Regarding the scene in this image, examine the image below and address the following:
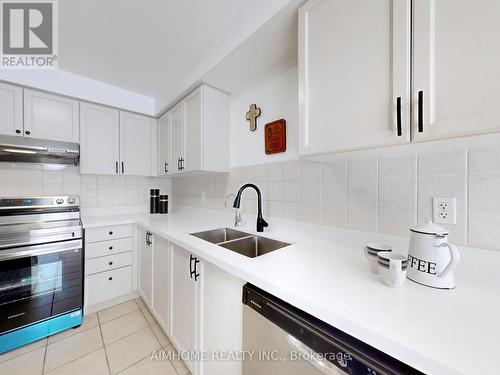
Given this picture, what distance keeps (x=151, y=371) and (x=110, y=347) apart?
445 mm

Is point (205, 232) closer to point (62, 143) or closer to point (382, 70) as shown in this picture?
point (382, 70)

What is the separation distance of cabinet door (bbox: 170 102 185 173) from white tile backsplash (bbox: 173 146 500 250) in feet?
3.12

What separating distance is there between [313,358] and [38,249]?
2.06 meters

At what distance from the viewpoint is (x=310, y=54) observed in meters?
0.94

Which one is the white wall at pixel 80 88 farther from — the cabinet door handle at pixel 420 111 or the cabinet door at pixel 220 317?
the cabinet door handle at pixel 420 111

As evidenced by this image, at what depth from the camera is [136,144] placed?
2.41m

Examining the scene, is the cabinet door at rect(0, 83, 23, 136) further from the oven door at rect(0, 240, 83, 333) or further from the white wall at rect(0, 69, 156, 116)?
the oven door at rect(0, 240, 83, 333)

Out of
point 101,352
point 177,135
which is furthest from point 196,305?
point 177,135

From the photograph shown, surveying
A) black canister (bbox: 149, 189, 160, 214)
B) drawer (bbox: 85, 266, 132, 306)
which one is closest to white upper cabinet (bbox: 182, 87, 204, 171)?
black canister (bbox: 149, 189, 160, 214)

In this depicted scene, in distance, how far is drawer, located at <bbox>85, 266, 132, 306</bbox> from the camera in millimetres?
1833

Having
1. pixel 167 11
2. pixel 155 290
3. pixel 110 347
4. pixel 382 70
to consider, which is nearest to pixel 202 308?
pixel 155 290

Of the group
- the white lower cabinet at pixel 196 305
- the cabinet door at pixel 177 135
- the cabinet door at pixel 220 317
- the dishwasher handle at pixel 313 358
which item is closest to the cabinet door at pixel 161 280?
the white lower cabinet at pixel 196 305

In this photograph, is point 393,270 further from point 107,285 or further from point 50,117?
point 50,117

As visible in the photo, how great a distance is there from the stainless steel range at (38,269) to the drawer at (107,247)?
12 cm
